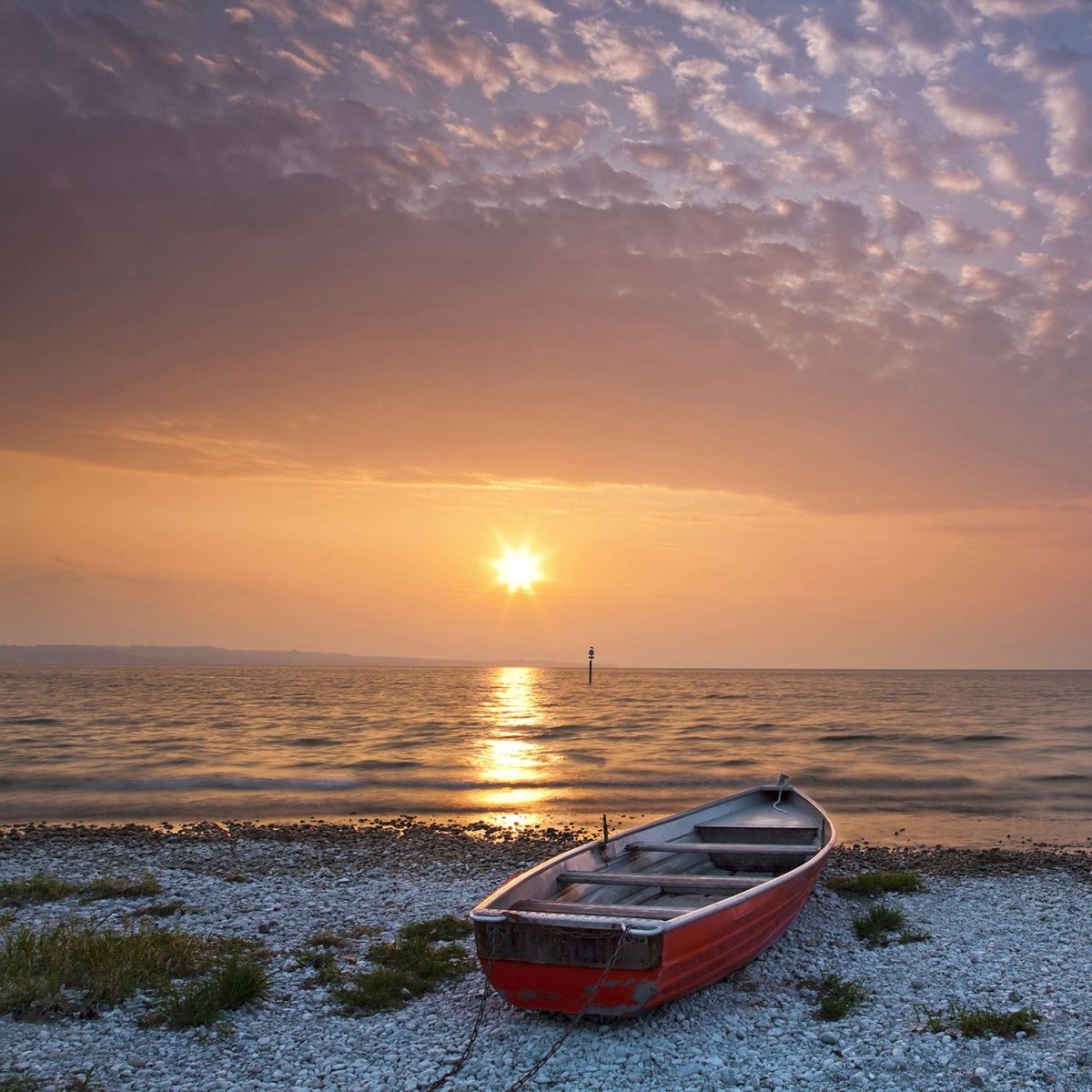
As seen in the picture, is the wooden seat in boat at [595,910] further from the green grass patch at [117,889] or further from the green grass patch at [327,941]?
the green grass patch at [117,889]

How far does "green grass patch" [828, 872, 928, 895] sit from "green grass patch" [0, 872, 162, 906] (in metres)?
10.5

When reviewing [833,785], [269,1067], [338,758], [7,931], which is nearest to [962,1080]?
[269,1067]

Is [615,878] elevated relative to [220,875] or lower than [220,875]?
elevated

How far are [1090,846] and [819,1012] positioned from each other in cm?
1353

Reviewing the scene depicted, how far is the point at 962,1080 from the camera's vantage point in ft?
Answer: 25.5

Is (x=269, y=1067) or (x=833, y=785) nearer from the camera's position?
(x=269, y=1067)

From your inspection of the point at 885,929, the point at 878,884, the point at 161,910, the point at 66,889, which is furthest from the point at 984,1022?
the point at 66,889

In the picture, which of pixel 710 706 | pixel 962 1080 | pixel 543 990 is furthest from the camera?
pixel 710 706

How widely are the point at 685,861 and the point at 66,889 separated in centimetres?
930

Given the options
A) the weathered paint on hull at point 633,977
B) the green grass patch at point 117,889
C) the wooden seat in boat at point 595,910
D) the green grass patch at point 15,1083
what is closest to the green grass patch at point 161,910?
the green grass patch at point 117,889

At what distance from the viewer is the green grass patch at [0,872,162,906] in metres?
13.1

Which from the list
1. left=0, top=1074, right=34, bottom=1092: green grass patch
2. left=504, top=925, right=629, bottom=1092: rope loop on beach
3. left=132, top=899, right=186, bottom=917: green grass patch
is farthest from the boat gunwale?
left=132, top=899, right=186, bottom=917: green grass patch

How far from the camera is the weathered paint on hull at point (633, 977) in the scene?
834 cm

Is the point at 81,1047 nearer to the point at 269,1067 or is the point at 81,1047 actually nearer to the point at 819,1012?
the point at 269,1067
